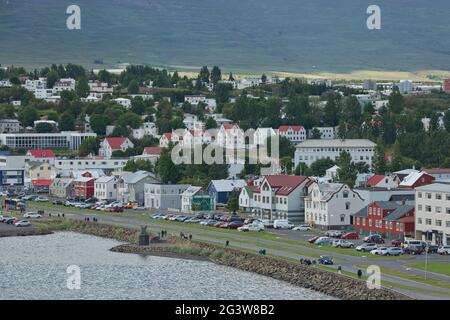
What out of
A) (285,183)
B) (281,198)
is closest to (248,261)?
(281,198)

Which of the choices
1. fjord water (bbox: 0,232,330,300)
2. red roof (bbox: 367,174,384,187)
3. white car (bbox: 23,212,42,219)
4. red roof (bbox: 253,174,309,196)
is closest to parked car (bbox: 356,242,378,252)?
fjord water (bbox: 0,232,330,300)

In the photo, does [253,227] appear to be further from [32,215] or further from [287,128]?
[287,128]

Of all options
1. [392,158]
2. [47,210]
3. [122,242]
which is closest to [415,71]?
[392,158]

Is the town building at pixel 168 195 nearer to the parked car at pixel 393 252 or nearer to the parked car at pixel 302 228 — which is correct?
the parked car at pixel 302 228

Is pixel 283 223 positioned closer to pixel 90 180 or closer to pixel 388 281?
pixel 388 281

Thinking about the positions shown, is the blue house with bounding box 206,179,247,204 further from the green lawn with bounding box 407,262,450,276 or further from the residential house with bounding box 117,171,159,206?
the green lawn with bounding box 407,262,450,276

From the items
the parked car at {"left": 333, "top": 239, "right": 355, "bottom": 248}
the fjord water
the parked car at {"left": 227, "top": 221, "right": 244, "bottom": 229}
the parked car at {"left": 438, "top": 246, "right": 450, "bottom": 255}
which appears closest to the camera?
the fjord water
